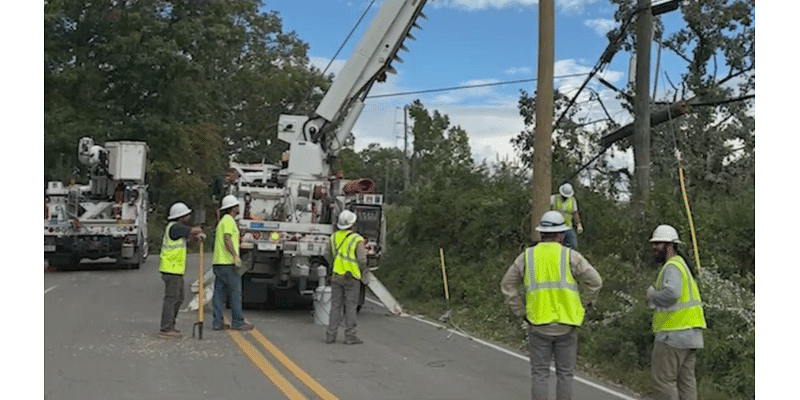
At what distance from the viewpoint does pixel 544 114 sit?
37.9 ft

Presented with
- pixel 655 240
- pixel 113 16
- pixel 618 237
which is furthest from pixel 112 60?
pixel 655 240

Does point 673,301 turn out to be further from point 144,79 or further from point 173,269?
point 144,79

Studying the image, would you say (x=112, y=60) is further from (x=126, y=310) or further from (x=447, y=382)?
(x=447, y=382)

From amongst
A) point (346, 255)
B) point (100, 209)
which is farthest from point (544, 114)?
point (100, 209)

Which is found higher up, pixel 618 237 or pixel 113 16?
pixel 113 16

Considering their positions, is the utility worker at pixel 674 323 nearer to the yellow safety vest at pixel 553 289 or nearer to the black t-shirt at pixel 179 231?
the yellow safety vest at pixel 553 289

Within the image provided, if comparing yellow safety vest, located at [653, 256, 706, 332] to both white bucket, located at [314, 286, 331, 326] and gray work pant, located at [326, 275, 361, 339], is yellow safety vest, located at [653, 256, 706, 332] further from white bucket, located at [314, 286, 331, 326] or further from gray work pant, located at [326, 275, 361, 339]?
white bucket, located at [314, 286, 331, 326]

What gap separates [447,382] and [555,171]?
33.9 ft

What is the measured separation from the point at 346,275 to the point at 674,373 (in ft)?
17.6

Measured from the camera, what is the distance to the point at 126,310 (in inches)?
570

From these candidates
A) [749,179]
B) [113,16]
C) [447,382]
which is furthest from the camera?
[113,16]

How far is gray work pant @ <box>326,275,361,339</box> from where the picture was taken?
11.2 metres

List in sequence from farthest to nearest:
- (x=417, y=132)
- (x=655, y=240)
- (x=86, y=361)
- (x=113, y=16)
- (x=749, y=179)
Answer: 1. (x=417, y=132)
2. (x=113, y=16)
3. (x=749, y=179)
4. (x=86, y=361)
5. (x=655, y=240)

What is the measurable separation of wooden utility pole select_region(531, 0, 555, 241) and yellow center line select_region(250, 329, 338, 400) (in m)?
3.68
